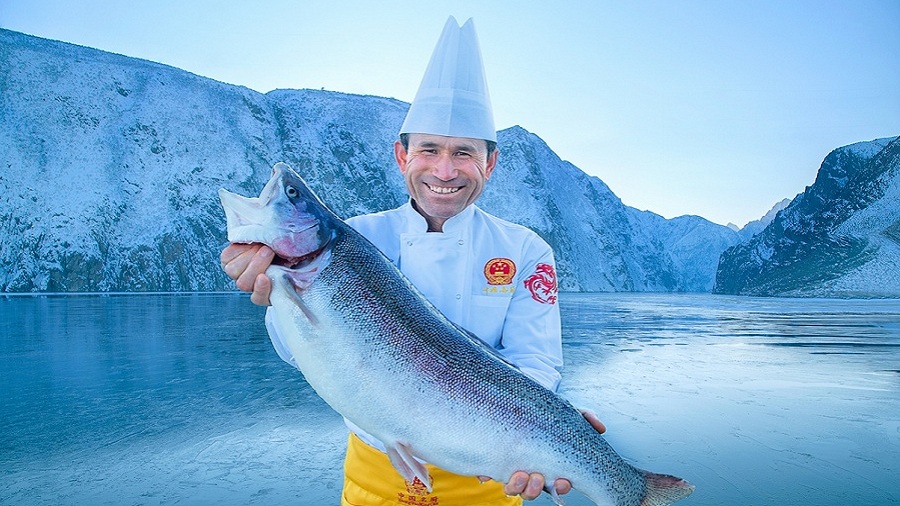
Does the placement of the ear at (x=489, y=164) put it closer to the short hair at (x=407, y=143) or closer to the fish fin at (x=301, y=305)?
the short hair at (x=407, y=143)

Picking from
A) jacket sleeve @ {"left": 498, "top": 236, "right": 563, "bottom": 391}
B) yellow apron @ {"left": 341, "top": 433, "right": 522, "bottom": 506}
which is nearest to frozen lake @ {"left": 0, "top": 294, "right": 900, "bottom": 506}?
yellow apron @ {"left": 341, "top": 433, "right": 522, "bottom": 506}

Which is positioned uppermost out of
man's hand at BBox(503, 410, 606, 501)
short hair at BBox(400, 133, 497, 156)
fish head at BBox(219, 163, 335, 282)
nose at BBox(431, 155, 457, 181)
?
short hair at BBox(400, 133, 497, 156)

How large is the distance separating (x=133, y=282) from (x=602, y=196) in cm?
11471

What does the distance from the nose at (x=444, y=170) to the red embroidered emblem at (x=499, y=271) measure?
55 centimetres

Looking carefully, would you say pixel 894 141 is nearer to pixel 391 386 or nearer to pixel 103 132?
pixel 103 132

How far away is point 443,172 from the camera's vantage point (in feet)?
10.2

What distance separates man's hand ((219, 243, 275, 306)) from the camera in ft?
8.80

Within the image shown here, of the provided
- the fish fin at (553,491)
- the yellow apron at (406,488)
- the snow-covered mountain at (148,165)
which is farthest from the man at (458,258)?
the snow-covered mountain at (148,165)

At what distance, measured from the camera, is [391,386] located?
260 cm

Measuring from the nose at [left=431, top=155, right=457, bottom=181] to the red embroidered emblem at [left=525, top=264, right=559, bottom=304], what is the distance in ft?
2.51

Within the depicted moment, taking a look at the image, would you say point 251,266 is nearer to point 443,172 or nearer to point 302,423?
point 443,172

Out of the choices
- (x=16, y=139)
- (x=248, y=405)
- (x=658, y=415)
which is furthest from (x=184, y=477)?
(x=16, y=139)

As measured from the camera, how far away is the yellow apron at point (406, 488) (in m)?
2.98

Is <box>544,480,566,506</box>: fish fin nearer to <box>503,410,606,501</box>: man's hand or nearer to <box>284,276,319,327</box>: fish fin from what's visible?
<box>503,410,606,501</box>: man's hand
